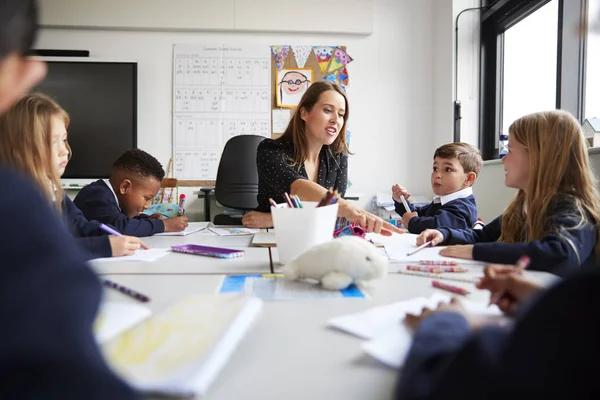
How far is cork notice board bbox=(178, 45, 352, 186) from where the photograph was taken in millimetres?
3084

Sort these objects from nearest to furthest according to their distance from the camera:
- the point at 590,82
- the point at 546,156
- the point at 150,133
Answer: the point at 546,156 → the point at 590,82 → the point at 150,133

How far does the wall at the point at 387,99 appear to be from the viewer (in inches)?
121

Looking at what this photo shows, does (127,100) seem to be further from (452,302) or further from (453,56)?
(452,302)

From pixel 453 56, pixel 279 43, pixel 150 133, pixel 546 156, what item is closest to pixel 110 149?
pixel 150 133

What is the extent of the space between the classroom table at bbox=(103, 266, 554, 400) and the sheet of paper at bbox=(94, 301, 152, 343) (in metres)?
0.05

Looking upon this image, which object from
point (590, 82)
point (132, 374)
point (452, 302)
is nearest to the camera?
point (132, 374)

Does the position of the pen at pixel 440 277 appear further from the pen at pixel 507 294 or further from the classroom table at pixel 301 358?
the pen at pixel 507 294

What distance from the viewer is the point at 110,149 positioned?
2.98m

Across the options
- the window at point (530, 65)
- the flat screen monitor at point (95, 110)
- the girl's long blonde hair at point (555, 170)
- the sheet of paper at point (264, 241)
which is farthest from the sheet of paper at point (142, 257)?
the flat screen monitor at point (95, 110)

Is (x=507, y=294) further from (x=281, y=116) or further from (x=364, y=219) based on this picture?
(x=281, y=116)

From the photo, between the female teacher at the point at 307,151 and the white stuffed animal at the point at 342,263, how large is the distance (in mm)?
818

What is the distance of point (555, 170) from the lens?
1021 millimetres

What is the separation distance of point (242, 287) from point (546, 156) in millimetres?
845

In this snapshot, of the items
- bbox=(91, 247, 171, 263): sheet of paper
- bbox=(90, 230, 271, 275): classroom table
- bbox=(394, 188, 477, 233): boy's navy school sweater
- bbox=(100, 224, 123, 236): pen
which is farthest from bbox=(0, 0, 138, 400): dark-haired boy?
bbox=(394, 188, 477, 233): boy's navy school sweater
